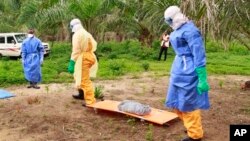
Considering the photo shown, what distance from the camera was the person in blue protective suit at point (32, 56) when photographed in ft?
33.8

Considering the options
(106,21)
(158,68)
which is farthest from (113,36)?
(158,68)

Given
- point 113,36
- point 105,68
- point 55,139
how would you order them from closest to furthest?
point 55,139 → point 105,68 → point 113,36

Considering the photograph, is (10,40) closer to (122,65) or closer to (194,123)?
(122,65)

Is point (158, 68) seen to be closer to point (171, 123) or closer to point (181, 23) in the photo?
point (171, 123)

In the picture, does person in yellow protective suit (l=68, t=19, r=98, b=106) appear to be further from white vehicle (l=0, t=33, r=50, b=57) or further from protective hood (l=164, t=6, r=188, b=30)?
white vehicle (l=0, t=33, r=50, b=57)

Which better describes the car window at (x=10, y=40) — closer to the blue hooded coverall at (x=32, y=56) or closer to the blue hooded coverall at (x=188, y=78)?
the blue hooded coverall at (x=32, y=56)

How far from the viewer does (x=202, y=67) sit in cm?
512

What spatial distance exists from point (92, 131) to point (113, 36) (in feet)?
78.9

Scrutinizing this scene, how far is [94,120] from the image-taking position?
6855 mm

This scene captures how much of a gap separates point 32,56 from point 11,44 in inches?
484

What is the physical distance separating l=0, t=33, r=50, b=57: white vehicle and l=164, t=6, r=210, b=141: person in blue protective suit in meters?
16.9

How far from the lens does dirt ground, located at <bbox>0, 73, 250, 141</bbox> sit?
613 cm

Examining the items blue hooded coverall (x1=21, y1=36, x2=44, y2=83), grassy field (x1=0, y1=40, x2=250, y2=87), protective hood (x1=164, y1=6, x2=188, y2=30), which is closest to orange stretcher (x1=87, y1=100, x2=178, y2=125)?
protective hood (x1=164, y1=6, x2=188, y2=30)

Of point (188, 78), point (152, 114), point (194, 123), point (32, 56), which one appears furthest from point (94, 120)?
point (32, 56)
